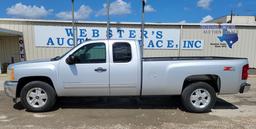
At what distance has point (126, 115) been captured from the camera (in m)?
5.21

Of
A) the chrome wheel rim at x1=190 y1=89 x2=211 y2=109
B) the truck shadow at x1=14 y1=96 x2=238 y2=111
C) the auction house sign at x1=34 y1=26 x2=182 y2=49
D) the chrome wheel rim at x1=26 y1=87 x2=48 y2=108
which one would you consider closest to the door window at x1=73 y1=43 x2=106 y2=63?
the chrome wheel rim at x1=26 y1=87 x2=48 y2=108

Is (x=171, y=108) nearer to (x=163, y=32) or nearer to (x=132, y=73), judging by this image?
(x=132, y=73)

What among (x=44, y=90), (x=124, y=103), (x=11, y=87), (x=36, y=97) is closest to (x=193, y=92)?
(x=124, y=103)

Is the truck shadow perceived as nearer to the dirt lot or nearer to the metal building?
the dirt lot

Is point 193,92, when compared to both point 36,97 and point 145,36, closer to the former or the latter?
point 36,97

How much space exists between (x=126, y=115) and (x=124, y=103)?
41.5 inches

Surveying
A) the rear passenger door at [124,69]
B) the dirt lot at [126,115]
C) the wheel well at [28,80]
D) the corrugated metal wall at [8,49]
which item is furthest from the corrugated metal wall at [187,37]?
the rear passenger door at [124,69]

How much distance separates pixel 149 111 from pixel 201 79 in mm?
1626

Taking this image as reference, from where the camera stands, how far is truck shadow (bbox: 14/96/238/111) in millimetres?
5898

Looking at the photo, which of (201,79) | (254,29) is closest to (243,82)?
(201,79)

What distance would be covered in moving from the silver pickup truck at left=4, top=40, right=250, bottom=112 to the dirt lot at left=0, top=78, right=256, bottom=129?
0.42 metres

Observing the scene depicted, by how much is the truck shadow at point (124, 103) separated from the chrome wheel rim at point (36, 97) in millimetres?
436

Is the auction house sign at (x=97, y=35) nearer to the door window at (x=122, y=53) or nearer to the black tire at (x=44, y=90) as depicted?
the door window at (x=122, y=53)

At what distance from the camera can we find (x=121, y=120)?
15.9ft
